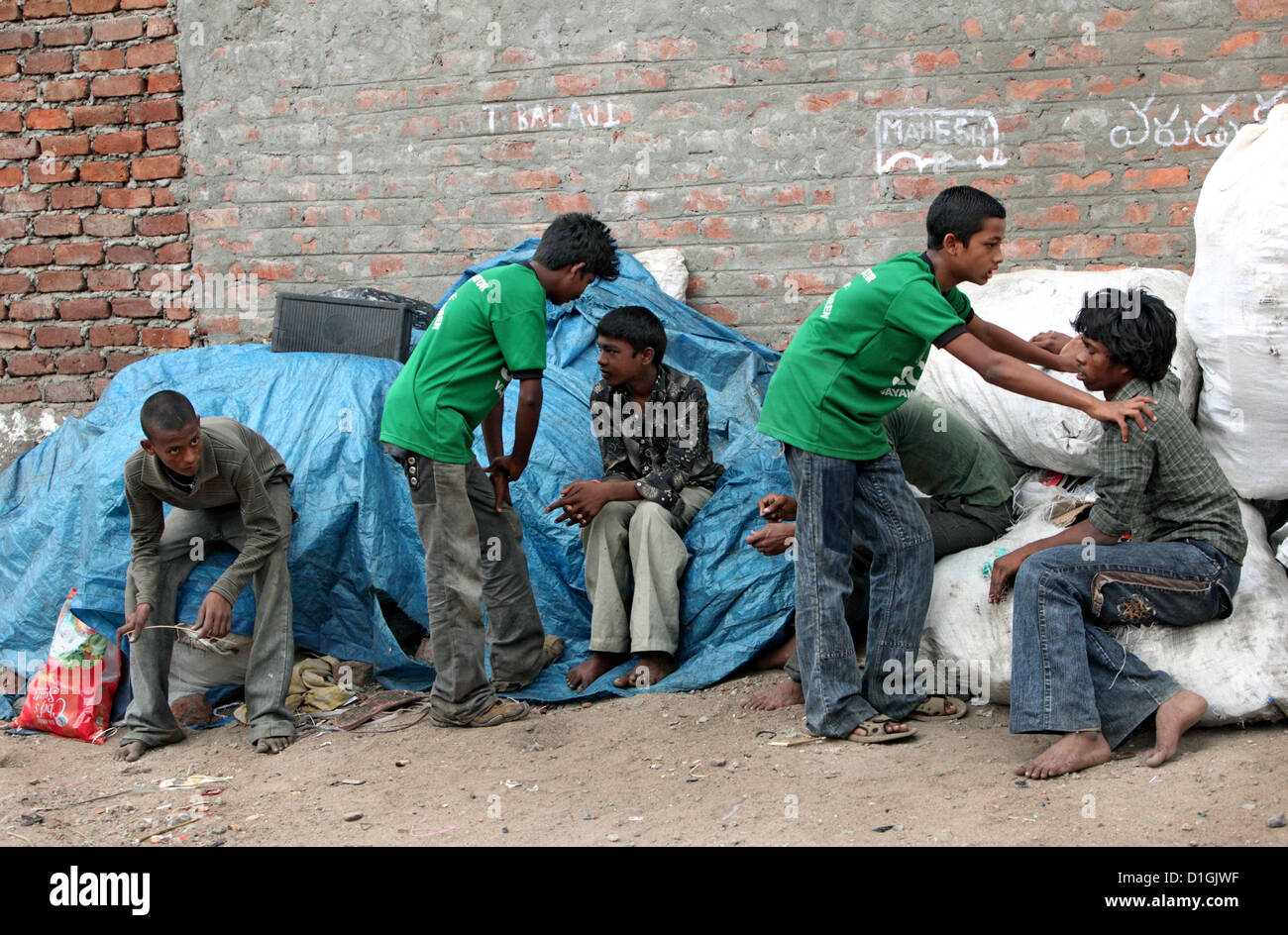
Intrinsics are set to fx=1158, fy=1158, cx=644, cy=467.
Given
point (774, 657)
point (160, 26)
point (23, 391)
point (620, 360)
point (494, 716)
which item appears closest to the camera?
point (494, 716)

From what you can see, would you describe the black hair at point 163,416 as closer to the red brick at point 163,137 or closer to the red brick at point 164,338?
the red brick at point 164,338

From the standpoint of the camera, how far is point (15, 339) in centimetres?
563

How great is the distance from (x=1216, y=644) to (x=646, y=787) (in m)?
1.58

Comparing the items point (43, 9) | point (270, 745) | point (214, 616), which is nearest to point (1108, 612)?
point (270, 745)

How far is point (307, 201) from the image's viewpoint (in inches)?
211

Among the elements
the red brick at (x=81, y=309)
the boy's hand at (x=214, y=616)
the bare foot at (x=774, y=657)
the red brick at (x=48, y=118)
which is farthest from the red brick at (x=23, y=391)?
the bare foot at (x=774, y=657)

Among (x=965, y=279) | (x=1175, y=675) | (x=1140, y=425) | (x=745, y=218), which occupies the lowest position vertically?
(x=1175, y=675)

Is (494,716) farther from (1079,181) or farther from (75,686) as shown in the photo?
(1079,181)

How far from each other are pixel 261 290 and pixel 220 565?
1972 mm

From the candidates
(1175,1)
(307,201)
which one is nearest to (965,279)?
(1175,1)

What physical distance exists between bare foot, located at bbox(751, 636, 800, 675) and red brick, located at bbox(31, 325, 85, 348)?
3726 millimetres

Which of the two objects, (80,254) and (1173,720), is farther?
(80,254)

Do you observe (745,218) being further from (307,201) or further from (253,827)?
(253,827)

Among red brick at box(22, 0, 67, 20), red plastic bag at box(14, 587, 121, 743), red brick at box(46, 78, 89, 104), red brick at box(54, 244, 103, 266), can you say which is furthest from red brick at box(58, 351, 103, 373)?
red plastic bag at box(14, 587, 121, 743)
